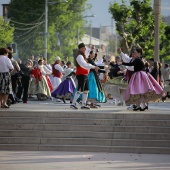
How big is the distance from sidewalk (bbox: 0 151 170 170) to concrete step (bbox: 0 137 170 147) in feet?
2.42

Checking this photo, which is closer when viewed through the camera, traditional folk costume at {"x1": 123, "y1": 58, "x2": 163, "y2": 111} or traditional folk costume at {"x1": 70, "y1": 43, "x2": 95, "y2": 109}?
traditional folk costume at {"x1": 123, "y1": 58, "x2": 163, "y2": 111}

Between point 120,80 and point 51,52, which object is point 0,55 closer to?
point 120,80

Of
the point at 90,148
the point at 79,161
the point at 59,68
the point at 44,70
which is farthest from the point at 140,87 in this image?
the point at 44,70

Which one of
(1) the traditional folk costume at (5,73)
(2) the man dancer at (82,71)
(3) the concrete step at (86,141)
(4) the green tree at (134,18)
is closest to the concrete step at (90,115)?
(3) the concrete step at (86,141)

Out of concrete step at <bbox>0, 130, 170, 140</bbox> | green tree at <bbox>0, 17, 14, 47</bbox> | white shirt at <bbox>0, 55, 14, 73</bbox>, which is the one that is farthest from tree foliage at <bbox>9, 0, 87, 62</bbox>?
concrete step at <bbox>0, 130, 170, 140</bbox>

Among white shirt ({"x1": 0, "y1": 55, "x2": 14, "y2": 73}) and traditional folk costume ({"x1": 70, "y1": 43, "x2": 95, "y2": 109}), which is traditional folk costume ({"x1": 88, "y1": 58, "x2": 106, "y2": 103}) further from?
white shirt ({"x1": 0, "y1": 55, "x2": 14, "y2": 73})

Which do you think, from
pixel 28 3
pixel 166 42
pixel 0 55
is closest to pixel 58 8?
pixel 28 3

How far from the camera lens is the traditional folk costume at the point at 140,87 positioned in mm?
22516

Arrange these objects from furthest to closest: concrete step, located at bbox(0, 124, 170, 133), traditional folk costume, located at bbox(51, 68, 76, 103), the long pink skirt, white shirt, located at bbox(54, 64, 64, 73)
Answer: white shirt, located at bbox(54, 64, 64, 73)
traditional folk costume, located at bbox(51, 68, 76, 103)
the long pink skirt
concrete step, located at bbox(0, 124, 170, 133)

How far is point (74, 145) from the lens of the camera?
18953mm

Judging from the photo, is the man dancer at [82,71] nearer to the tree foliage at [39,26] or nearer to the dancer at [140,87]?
the dancer at [140,87]

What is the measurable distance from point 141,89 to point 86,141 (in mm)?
3832

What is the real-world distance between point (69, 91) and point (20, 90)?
1742 millimetres

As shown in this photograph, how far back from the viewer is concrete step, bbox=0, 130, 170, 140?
19266 mm
